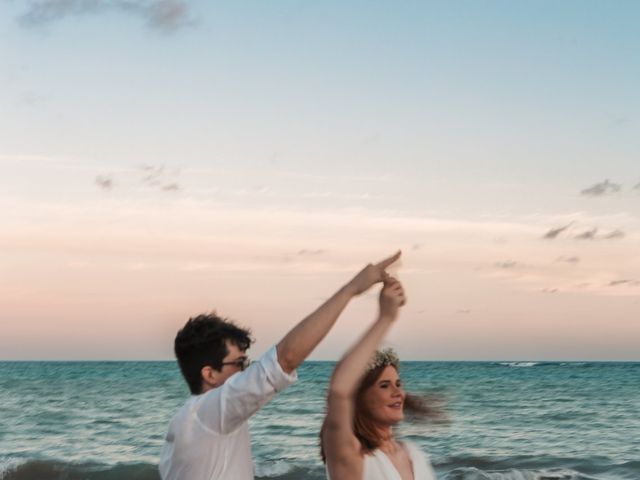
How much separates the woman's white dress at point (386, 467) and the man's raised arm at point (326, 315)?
59 cm

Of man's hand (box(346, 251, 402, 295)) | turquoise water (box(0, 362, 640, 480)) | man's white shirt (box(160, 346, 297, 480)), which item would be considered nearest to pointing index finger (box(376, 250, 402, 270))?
man's hand (box(346, 251, 402, 295))

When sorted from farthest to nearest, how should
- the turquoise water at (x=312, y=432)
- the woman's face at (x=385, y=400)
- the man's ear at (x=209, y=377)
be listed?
the turquoise water at (x=312, y=432) < the man's ear at (x=209, y=377) < the woman's face at (x=385, y=400)

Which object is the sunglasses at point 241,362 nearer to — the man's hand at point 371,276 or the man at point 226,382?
the man at point 226,382

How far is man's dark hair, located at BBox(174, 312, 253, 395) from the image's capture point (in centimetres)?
409

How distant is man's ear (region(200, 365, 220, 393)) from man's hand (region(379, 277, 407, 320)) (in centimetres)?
106

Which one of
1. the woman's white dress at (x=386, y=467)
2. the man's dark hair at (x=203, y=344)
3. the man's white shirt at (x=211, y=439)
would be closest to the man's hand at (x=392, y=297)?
the man's white shirt at (x=211, y=439)

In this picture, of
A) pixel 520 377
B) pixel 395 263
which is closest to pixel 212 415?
pixel 395 263

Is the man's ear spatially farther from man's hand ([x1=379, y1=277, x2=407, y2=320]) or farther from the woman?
man's hand ([x1=379, y1=277, x2=407, y2=320])

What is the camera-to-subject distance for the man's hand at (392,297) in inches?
125

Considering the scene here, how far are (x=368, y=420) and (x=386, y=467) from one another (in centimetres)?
18

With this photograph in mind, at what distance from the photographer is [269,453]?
786 inches

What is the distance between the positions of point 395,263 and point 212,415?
94cm

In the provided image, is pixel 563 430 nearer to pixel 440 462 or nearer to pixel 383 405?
pixel 440 462

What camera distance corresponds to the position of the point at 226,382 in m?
3.65
